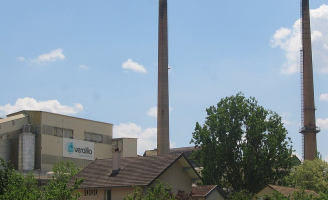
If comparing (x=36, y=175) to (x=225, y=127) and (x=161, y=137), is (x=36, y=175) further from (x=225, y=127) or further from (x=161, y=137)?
(x=225, y=127)

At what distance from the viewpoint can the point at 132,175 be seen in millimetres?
44031

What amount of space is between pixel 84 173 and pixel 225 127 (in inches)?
945

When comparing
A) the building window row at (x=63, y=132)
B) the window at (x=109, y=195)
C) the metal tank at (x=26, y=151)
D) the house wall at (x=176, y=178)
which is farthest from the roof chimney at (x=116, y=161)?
the building window row at (x=63, y=132)

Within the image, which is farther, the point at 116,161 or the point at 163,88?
the point at 163,88

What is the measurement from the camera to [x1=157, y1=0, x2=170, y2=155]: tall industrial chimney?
7981cm

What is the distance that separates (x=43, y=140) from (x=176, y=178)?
151 ft

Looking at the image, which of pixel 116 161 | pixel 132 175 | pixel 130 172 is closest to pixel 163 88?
pixel 116 161

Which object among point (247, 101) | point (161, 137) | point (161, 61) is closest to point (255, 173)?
point (247, 101)

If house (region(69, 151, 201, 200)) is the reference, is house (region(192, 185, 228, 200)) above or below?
below

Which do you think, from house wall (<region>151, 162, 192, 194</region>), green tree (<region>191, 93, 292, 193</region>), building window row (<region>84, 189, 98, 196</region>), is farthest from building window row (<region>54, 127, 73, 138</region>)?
house wall (<region>151, 162, 192, 194</region>)

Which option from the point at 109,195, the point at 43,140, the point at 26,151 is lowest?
the point at 109,195

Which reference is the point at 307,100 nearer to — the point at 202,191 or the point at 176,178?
the point at 202,191

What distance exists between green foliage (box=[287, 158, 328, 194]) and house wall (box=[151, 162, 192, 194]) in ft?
76.7

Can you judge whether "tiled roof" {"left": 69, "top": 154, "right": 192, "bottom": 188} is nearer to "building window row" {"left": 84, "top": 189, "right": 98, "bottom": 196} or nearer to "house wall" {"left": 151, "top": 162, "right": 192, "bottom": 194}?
"building window row" {"left": 84, "top": 189, "right": 98, "bottom": 196}
